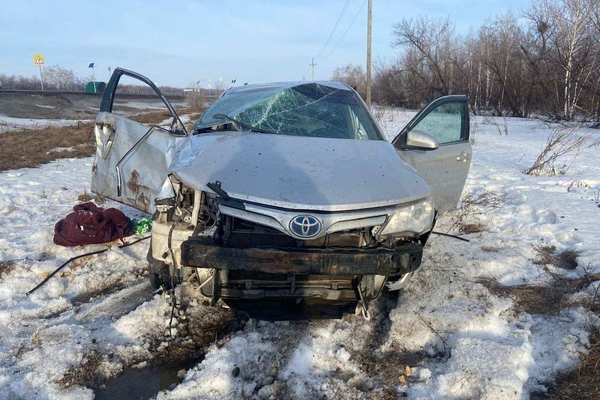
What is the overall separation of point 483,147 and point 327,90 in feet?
30.6

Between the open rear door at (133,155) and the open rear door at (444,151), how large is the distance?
7.58 feet

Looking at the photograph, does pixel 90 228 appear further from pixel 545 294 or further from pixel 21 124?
pixel 21 124

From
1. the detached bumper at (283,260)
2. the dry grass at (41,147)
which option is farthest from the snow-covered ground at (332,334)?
the dry grass at (41,147)

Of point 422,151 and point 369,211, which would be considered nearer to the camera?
point 369,211

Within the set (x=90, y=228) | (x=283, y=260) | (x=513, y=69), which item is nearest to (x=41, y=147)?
(x=90, y=228)

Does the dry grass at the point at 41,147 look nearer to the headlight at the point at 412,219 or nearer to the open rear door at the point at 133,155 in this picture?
the open rear door at the point at 133,155

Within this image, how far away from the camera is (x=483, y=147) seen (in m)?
12.6

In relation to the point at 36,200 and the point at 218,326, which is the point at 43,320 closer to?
the point at 218,326

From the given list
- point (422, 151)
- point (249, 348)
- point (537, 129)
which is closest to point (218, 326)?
point (249, 348)

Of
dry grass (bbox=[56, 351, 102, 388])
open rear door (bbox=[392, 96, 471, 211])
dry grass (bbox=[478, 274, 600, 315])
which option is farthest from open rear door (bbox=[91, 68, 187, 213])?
dry grass (bbox=[478, 274, 600, 315])

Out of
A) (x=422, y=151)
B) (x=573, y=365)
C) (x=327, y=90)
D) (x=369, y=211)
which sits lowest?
(x=573, y=365)

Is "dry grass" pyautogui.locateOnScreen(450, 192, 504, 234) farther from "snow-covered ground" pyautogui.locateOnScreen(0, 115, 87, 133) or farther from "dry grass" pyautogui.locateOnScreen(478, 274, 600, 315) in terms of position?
"snow-covered ground" pyautogui.locateOnScreen(0, 115, 87, 133)

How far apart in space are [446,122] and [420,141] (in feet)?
3.57

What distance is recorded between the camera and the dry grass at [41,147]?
10.1 meters
